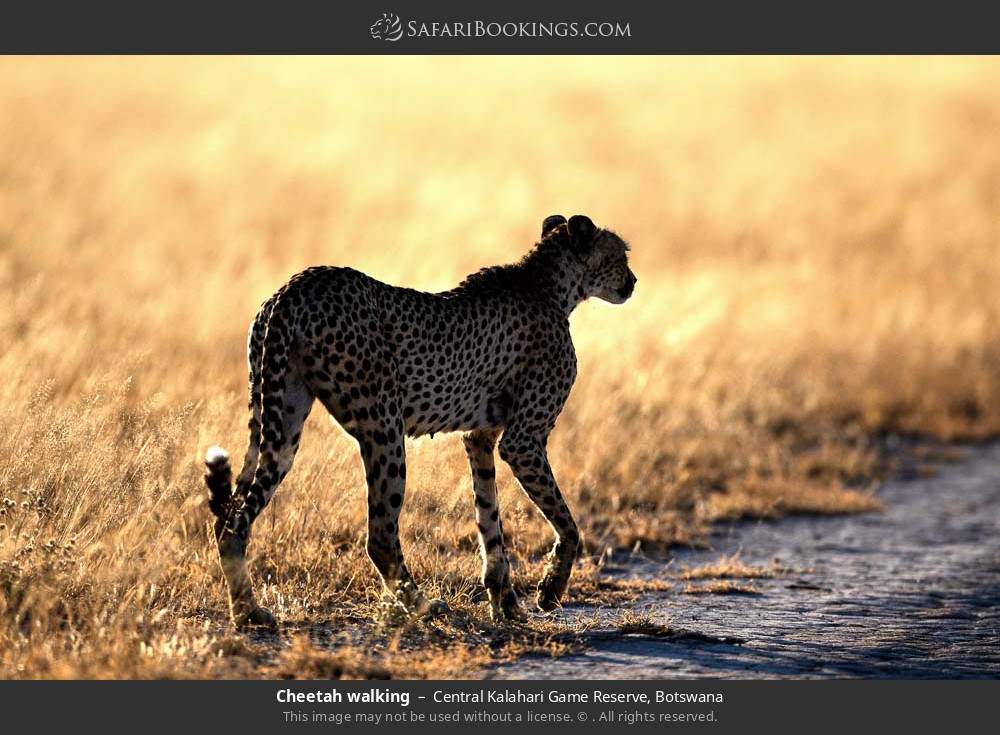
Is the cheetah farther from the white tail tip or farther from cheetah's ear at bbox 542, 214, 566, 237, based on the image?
cheetah's ear at bbox 542, 214, 566, 237

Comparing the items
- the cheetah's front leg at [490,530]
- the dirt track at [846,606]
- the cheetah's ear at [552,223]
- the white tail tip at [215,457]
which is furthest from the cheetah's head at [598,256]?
the white tail tip at [215,457]

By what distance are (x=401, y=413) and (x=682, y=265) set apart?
38.8 ft

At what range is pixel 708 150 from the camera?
84.0 ft

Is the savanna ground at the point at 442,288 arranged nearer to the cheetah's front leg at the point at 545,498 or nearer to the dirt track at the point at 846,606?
the cheetah's front leg at the point at 545,498

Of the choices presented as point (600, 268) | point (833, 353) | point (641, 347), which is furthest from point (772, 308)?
point (600, 268)

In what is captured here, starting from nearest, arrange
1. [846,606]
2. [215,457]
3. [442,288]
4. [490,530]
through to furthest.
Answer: [215,457] → [490,530] → [846,606] → [442,288]

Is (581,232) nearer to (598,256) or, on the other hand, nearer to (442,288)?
(598,256)

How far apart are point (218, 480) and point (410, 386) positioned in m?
0.94

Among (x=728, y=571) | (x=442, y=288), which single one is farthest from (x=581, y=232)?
(x=442, y=288)

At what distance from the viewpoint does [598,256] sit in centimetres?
766

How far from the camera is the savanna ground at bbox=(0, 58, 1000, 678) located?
21.9 ft

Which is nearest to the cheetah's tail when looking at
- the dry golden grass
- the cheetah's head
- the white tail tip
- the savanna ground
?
the white tail tip

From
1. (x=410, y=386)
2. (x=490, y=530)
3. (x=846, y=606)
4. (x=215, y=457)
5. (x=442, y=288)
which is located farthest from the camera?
(x=442, y=288)

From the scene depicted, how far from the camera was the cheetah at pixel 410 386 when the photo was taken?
614cm
